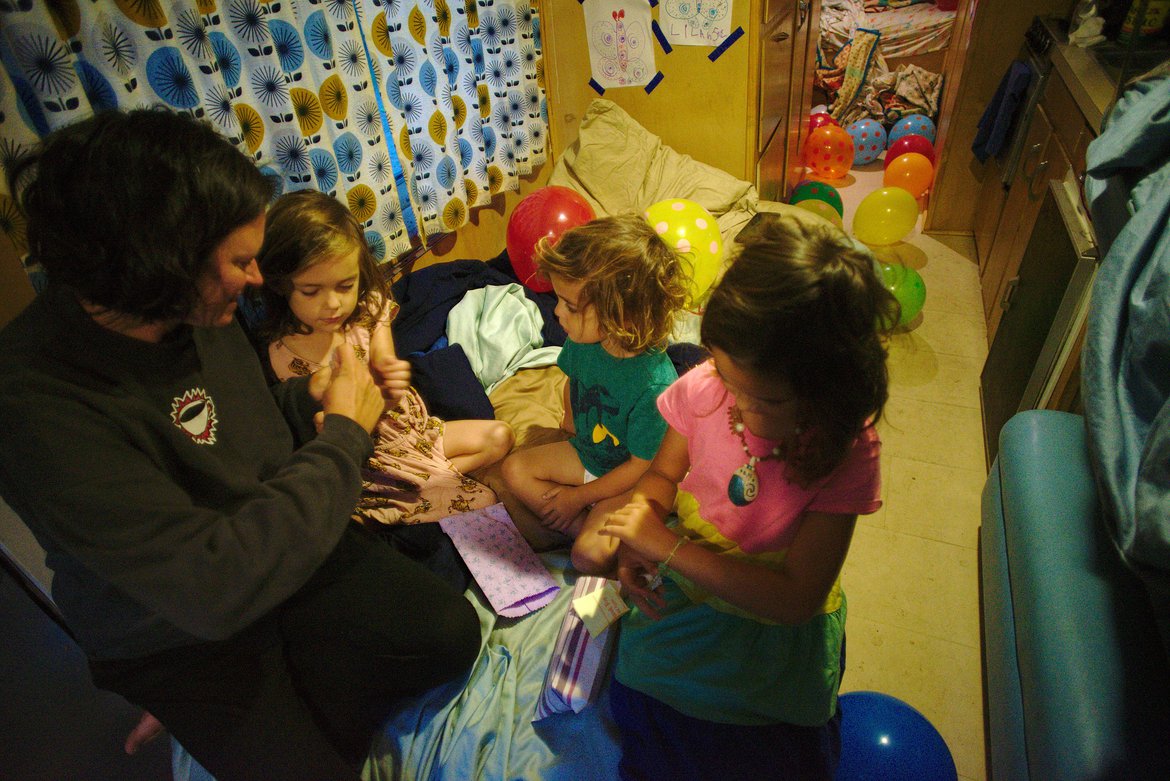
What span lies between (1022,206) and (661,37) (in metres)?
1.47

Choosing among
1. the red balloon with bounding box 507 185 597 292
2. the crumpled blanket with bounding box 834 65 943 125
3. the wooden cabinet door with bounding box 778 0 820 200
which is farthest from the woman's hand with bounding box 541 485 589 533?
the crumpled blanket with bounding box 834 65 943 125

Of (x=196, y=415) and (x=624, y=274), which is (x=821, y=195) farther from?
(x=196, y=415)

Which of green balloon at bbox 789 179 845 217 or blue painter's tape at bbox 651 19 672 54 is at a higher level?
blue painter's tape at bbox 651 19 672 54

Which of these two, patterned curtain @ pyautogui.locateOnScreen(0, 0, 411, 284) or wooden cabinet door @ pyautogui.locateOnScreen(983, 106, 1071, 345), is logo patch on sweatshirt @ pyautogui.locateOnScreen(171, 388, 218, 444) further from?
wooden cabinet door @ pyautogui.locateOnScreen(983, 106, 1071, 345)

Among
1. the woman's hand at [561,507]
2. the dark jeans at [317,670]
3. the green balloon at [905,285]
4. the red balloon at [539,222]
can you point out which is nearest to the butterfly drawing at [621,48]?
the red balloon at [539,222]

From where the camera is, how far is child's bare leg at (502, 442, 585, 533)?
4.85ft

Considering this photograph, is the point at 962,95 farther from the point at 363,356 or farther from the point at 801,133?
the point at 363,356

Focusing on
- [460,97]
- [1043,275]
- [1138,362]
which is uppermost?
[460,97]

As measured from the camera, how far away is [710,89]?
2.60 m

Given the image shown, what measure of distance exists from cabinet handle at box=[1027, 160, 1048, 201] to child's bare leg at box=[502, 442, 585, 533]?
165cm

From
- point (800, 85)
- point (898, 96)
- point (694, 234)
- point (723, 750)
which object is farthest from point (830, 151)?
point (723, 750)

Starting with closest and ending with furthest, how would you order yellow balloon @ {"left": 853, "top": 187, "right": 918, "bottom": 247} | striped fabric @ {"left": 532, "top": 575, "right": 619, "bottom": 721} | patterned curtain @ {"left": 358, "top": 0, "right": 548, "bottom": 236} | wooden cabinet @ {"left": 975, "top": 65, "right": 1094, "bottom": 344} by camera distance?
striped fabric @ {"left": 532, "top": 575, "right": 619, "bottom": 721}
wooden cabinet @ {"left": 975, "top": 65, "right": 1094, "bottom": 344}
patterned curtain @ {"left": 358, "top": 0, "right": 548, "bottom": 236}
yellow balloon @ {"left": 853, "top": 187, "right": 918, "bottom": 247}

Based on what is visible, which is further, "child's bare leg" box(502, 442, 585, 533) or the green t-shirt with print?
"child's bare leg" box(502, 442, 585, 533)

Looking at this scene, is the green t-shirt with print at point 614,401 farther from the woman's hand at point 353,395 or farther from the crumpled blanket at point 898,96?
the crumpled blanket at point 898,96
